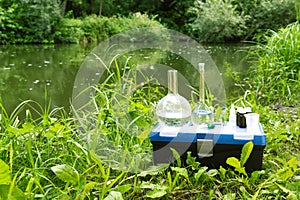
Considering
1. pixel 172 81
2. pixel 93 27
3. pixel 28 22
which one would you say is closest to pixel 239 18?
pixel 93 27

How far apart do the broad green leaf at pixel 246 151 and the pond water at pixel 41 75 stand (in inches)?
67.0

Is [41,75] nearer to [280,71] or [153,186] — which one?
[280,71]

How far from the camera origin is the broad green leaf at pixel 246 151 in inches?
47.7

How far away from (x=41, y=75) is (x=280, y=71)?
136 inches

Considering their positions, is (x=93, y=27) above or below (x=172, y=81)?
above

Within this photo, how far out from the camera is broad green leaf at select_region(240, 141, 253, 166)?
1.21 metres

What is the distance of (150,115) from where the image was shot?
1779 mm

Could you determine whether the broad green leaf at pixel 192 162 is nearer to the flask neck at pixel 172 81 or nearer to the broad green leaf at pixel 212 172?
the broad green leaf at pixel 212 172

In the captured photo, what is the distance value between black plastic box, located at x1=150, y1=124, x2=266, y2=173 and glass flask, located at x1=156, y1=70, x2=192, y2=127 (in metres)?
0.04

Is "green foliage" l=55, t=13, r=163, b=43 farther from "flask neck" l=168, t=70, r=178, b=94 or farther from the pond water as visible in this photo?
"flask neck" l=168, t=70, r=178, b=94

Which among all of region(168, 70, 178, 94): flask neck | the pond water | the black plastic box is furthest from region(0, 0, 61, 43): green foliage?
the black plastic box

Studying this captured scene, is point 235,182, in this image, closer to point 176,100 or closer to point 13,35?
point 176,100

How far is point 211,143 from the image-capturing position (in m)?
1.28

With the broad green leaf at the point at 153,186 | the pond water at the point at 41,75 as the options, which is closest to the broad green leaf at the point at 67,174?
the broad green leaf at the point at 153,186
